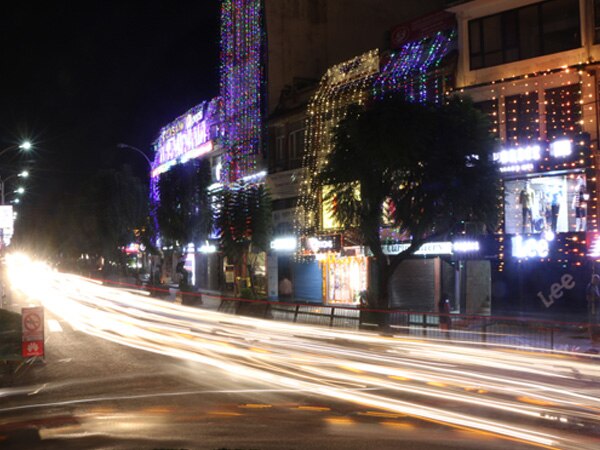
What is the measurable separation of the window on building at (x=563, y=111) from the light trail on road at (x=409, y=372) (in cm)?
940

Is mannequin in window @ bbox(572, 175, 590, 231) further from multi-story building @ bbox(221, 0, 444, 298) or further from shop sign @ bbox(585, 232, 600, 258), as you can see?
multi-story building @ bbox(221, 0, 444, 298)

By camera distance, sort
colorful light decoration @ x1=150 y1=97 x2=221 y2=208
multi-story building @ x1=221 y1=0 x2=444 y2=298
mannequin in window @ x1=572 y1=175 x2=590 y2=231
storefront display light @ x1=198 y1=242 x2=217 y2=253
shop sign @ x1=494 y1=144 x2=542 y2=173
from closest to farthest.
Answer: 1. mannequin in window @ x1=572 y1=175 x2=590 y2=231
2. shop sign @ x1=494 y1=144 x2=542 y2=173
3. multi-story building @ x1=221 y1=0 x2=444 y2=298
4. colorful light decoration @ x1=150 y1=97 x2=221 y2=208
5. storefront display light @ x1=198 y1=242 x2=217 y2=253

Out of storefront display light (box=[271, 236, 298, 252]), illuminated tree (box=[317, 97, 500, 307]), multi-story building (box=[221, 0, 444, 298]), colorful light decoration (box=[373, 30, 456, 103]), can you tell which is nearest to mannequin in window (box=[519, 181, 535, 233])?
illuminated tree (box=[317, 97, 500, 307])

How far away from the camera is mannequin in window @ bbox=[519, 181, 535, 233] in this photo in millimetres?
25016

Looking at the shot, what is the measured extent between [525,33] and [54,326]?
1988 centimetres

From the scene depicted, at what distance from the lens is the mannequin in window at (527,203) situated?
25016 mm

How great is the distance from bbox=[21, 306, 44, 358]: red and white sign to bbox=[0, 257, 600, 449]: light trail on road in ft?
9.94

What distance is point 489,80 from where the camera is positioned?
26188mm

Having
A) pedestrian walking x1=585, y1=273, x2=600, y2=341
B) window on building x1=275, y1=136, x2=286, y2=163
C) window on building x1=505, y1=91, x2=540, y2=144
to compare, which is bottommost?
pedestrian walking x1=585, y1=273, x2=600, y2=341

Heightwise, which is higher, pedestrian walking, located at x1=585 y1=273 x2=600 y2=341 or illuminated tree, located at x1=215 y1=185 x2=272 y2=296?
illuminated tree, located at x1=215 y1=185 x2=272 y2=296

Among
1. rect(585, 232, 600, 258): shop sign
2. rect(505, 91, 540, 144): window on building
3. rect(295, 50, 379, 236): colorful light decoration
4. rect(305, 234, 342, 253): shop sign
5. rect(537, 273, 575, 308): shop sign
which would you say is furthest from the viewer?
rect(305, 234, 342, 253): shop sign

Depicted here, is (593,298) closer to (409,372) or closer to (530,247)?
(530,247)

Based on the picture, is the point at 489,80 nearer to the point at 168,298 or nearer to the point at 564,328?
the point at 564,328

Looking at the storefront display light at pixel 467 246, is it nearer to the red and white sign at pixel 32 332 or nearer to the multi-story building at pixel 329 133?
the multi-story building at pixel 329 133
